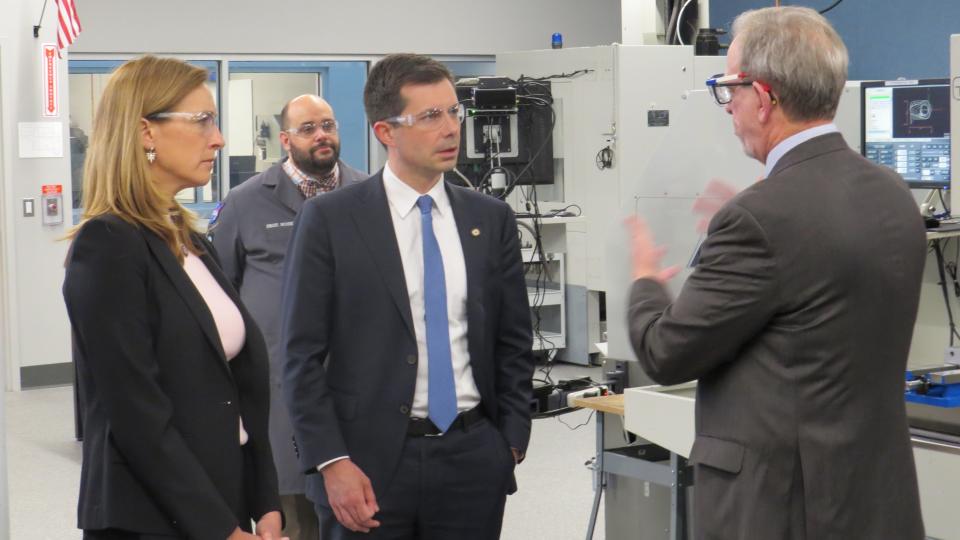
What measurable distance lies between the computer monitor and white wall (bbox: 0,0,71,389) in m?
5.29

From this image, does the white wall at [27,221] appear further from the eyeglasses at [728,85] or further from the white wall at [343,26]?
the eyeglasses at [728,85]

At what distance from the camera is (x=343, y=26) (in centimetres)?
950

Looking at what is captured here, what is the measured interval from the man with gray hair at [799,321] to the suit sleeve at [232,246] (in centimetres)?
201

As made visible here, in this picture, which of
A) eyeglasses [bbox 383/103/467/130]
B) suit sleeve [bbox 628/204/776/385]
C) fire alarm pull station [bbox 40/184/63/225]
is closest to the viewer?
suit sleeve [bbox 628/204/776/385]

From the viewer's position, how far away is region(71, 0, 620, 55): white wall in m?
8.72

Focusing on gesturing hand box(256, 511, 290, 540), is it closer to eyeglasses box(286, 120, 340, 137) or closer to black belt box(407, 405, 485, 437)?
black belt box(407, 405, 485, 437)

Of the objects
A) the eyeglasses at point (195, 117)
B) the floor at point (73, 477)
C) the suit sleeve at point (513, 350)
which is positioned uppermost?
the eyeglasses at point (195, 117)

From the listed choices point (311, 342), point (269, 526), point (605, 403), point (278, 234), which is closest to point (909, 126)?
point (605, 403)

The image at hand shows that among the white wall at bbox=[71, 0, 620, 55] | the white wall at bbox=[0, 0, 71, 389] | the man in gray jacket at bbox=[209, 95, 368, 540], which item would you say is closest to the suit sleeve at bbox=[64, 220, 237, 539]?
the man in gray jacket at bbox=[209, 95, 368, 540]

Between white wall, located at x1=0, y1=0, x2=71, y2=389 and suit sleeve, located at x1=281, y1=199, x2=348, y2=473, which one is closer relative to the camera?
suit sleeve, located at x1=281, y1=199, x2=348, y2=473

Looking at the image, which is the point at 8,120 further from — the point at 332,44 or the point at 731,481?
the point at 731,481

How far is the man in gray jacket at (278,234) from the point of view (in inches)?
142

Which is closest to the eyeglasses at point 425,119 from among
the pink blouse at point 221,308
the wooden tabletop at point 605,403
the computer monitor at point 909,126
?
the pink blouse at point 221,308

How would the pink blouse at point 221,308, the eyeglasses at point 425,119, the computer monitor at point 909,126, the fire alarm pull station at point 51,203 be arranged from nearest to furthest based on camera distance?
1. the pink blouse at point 221,308
2. the eyeglasses at point 425,119
3. the computer monitor at point 909,126
4. the fire alarm pull station at point 51,203
